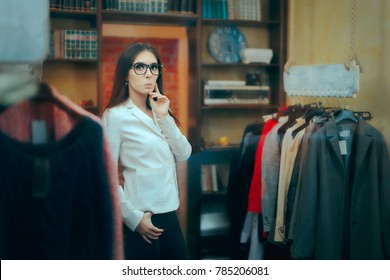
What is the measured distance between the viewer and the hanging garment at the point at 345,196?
1812mm

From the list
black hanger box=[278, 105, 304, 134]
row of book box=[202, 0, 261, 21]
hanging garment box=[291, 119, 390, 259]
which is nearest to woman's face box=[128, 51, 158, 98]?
row of book box=[202, 0, 261, 21]

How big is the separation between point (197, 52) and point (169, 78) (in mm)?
179

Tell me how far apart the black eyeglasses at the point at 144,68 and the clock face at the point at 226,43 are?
0.28 meters

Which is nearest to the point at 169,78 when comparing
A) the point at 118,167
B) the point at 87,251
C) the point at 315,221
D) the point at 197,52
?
the point at 197,52

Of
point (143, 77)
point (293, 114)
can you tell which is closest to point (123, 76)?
point (143, 77)

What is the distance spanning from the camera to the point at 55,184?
1.36 metres

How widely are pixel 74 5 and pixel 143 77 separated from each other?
314mm

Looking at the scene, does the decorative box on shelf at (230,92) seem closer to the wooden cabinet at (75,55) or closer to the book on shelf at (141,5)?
the book on shelf at (141,5)

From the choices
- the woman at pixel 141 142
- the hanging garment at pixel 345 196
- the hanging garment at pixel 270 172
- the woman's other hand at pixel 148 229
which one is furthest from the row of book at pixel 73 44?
the hanging garment at pixel 345 196

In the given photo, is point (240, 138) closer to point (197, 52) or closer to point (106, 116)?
point (197, 52)

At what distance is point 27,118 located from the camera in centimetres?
135

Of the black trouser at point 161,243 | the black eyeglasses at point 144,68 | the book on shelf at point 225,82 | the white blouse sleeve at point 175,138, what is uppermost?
the black eyeglasses at point 144,68

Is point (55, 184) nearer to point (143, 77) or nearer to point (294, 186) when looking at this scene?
point (143, 77)

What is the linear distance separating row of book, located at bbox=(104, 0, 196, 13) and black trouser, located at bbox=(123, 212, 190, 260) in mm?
652
